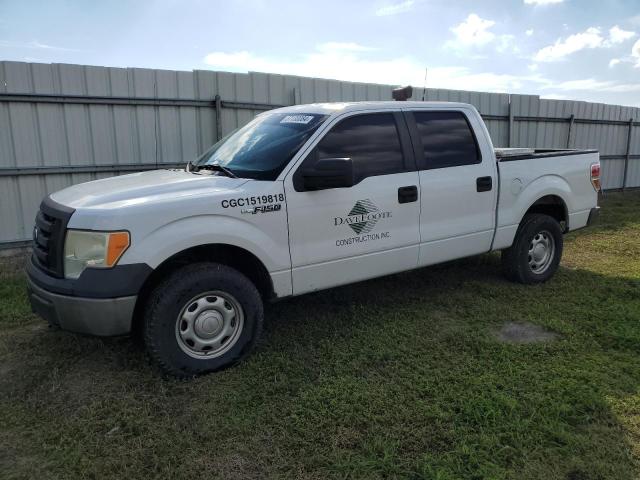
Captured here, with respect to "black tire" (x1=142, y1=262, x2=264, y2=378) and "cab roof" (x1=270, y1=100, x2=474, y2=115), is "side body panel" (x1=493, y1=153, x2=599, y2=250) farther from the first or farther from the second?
"black tire" (x1=142, y1=262, x2=264, y2=378)

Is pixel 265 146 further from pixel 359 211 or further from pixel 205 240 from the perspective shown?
pixel 205 240

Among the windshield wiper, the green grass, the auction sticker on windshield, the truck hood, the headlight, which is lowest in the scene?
the green grass

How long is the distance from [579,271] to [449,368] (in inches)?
135

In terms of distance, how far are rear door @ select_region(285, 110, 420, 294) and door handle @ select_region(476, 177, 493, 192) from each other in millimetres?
802

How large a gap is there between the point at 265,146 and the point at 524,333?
8.82 feet

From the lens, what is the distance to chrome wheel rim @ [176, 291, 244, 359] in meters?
3.51

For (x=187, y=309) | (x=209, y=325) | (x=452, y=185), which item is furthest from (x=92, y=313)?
(x=452, y=185)

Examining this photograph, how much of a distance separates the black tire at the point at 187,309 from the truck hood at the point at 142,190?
53 cm

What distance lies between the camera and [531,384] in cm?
347

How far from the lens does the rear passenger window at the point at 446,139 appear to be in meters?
4.71

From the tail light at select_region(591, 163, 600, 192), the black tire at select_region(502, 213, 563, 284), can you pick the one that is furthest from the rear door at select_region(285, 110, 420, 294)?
Result: the tail light at select_region(591, 163, 600, 192)

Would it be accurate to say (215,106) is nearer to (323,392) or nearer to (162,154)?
(162,154)

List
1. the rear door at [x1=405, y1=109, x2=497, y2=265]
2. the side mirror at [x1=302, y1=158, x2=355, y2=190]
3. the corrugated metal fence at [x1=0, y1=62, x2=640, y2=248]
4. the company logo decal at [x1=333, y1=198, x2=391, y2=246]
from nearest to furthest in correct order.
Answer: the side mirror at [x1=302, y1=158, x2=355, y2=190] < the company logo decal at [x1=333, y1=198, x2=391, y2=246] < the rear door at [x1=405, y1=109, x2=497, y2=265] < the corrugated metal fence at [x1=0, y1=62, x2=640, y2=248]

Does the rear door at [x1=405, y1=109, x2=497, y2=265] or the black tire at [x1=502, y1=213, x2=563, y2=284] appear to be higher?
the rear door at [x1=405, y1=109, x2=497, y2=265]
